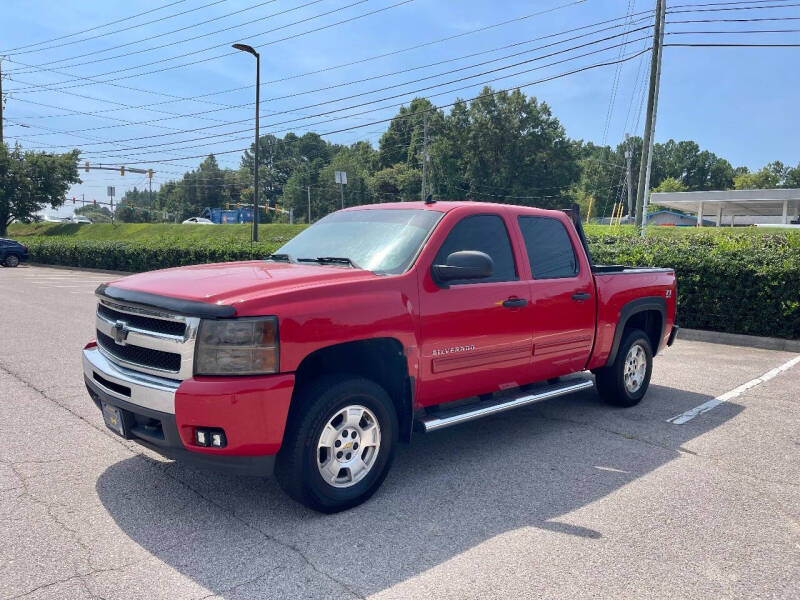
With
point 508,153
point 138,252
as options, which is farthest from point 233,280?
point 508,153

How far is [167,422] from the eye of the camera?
3420 mm

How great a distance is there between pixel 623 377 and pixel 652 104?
20663 millimetres

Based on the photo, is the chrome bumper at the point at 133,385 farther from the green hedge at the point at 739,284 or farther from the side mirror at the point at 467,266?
the green hedge at the point at 739,284

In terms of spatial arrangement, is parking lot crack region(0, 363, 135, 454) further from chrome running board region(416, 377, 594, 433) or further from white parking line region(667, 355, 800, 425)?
white parking line region(667, 355, 800, 425)

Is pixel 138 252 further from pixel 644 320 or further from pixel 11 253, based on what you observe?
pixel 644 320

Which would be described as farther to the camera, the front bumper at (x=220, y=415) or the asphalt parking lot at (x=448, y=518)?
the front bumper at (x=220, y=415)

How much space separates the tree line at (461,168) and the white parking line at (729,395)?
113 ft

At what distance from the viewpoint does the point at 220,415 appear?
3.32 m

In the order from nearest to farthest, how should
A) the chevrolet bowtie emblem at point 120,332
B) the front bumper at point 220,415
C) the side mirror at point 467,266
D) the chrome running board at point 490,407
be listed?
the front bumper at point 220,415
the chevrolet bowtie emblem at point 120,332
the side mirror at point 467,266
the chrome running board at point 490,407

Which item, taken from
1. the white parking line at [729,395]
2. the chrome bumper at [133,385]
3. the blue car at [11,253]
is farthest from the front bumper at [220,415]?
the blue car at [11,253]

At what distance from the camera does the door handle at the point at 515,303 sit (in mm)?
4777

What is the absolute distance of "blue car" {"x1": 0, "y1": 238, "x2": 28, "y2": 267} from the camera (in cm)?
3256

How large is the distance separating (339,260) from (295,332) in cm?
108

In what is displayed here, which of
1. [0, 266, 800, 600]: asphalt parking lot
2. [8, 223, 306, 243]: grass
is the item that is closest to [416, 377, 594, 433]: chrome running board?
[0, 266, 800, 600]: asphalt parking lot
